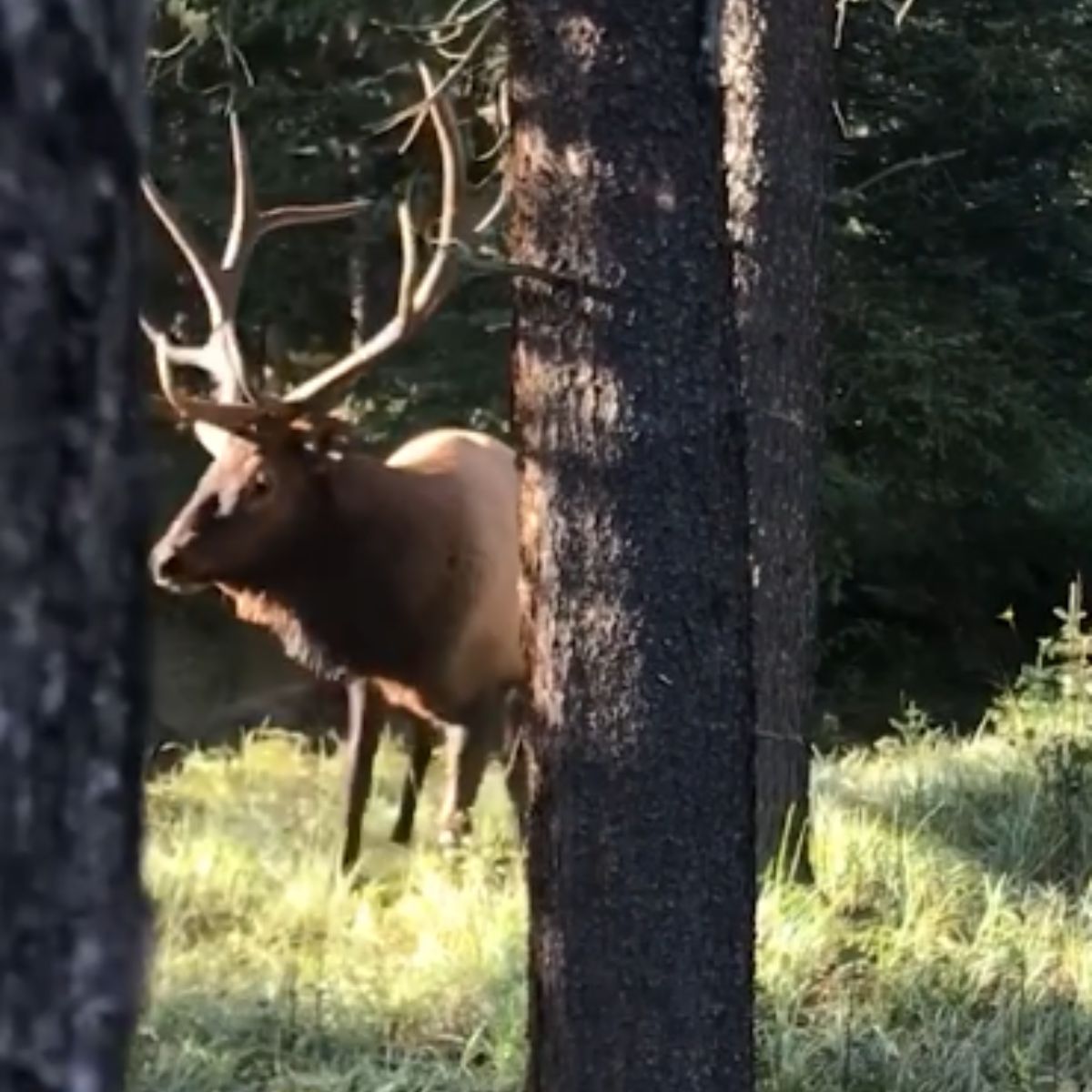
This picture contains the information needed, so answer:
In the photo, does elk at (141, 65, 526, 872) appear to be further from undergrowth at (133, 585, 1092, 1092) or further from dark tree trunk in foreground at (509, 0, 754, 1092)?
dark tree trunk in foreground at (509, 0, 754, 1092)

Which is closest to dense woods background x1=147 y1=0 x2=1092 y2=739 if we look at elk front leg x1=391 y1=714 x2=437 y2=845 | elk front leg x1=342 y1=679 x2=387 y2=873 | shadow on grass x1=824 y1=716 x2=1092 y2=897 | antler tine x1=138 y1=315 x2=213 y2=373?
antler tine x1=138 y1=315 x2=213 y2=373

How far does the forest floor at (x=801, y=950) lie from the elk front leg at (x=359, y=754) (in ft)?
0.35

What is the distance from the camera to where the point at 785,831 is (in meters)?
7.53

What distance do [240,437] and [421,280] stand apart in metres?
0.81

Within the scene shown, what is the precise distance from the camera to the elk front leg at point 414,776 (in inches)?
394

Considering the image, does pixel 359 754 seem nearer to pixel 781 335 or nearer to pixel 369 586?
pixel 369 586

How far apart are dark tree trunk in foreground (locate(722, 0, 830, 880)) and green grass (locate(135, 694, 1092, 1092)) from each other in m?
0.41

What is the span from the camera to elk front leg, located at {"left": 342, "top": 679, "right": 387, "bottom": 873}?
9695 millimetres

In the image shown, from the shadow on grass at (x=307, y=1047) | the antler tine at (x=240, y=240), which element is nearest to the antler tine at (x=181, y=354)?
the antler tine at (x=240, y=240)

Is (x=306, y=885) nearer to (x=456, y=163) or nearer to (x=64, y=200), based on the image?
(x=456, y=163)

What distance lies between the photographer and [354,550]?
10016 mm

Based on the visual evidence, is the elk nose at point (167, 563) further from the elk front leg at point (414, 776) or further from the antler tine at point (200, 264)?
the elk front leg at point (414, 776)

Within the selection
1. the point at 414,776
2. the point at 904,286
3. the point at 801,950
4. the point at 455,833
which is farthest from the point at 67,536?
the point at 904,286

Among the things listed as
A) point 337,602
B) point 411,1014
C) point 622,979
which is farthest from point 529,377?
point 337,602
